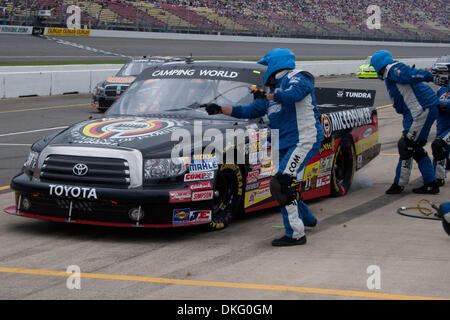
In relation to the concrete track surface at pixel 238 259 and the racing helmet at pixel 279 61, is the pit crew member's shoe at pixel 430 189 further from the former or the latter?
the racing helmet at pixel 279 61

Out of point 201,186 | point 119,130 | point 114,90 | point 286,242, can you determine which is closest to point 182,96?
point 119,130

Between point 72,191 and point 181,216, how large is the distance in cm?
96

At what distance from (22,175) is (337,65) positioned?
33513mm

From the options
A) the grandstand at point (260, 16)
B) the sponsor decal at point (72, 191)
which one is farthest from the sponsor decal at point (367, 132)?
the grandstand at point (260, 16)

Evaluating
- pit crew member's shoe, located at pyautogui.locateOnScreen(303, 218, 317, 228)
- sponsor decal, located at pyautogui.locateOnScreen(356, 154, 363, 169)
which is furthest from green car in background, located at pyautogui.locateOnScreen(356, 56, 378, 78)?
pit crew member's shoe, located at pyautogui.locateOnScreen(303, 218, 317, 228)

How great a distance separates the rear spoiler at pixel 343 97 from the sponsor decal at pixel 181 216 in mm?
3804

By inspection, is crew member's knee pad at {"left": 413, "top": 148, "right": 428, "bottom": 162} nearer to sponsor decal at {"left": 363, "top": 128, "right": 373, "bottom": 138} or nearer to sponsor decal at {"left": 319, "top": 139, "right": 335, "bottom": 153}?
sponsor decal at {"left": 363, "top": 128, "right": 373, "bottom": 138}

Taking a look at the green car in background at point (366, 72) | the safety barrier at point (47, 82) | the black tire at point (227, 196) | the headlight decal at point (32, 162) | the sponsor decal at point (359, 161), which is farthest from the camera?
the green car in background at point (366, 72)

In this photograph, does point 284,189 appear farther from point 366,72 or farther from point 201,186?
point 366,72

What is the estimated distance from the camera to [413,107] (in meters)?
9.45

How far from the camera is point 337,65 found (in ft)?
129

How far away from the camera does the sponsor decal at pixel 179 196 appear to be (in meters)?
6.51

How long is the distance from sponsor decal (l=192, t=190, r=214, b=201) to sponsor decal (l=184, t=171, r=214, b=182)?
123mm

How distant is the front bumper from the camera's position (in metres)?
6.46
